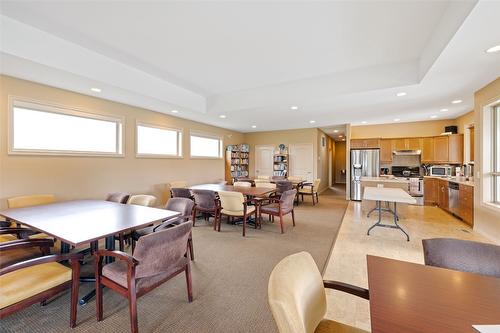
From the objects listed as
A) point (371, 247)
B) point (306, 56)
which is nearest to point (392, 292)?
point (371, 247)

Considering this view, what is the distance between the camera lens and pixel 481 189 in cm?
371

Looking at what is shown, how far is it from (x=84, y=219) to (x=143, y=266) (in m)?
1.17

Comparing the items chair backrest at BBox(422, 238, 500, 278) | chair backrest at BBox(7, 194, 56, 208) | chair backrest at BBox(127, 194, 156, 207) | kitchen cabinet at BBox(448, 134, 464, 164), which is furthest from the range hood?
chair backrest at BBox(7, 194, 56, 208)

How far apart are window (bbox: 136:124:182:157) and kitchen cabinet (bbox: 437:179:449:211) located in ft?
24.0

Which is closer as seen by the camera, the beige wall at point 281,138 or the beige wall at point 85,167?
the beige wall at point 85,167

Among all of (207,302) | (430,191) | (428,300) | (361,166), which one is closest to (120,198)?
(207,302)

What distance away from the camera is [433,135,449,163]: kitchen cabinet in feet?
20.9

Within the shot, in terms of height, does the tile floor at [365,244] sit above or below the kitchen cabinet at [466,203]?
below

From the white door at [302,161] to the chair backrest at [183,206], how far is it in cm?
615

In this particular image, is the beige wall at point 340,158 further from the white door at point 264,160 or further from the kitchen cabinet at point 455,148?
the kitchen cabinet at point 455,148

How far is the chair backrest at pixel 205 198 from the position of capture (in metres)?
4.09

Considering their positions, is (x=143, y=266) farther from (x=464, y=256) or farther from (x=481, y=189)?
(x=481, y=189)

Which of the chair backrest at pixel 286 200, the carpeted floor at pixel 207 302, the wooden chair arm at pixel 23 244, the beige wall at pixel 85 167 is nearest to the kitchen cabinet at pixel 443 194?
the carpeted floor at pixel 207 302

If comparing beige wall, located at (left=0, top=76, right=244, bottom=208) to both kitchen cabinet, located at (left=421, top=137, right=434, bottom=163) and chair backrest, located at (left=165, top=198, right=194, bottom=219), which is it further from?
kitchen cabinet, located at (left=421, top=137, right=434, bottom=163)
